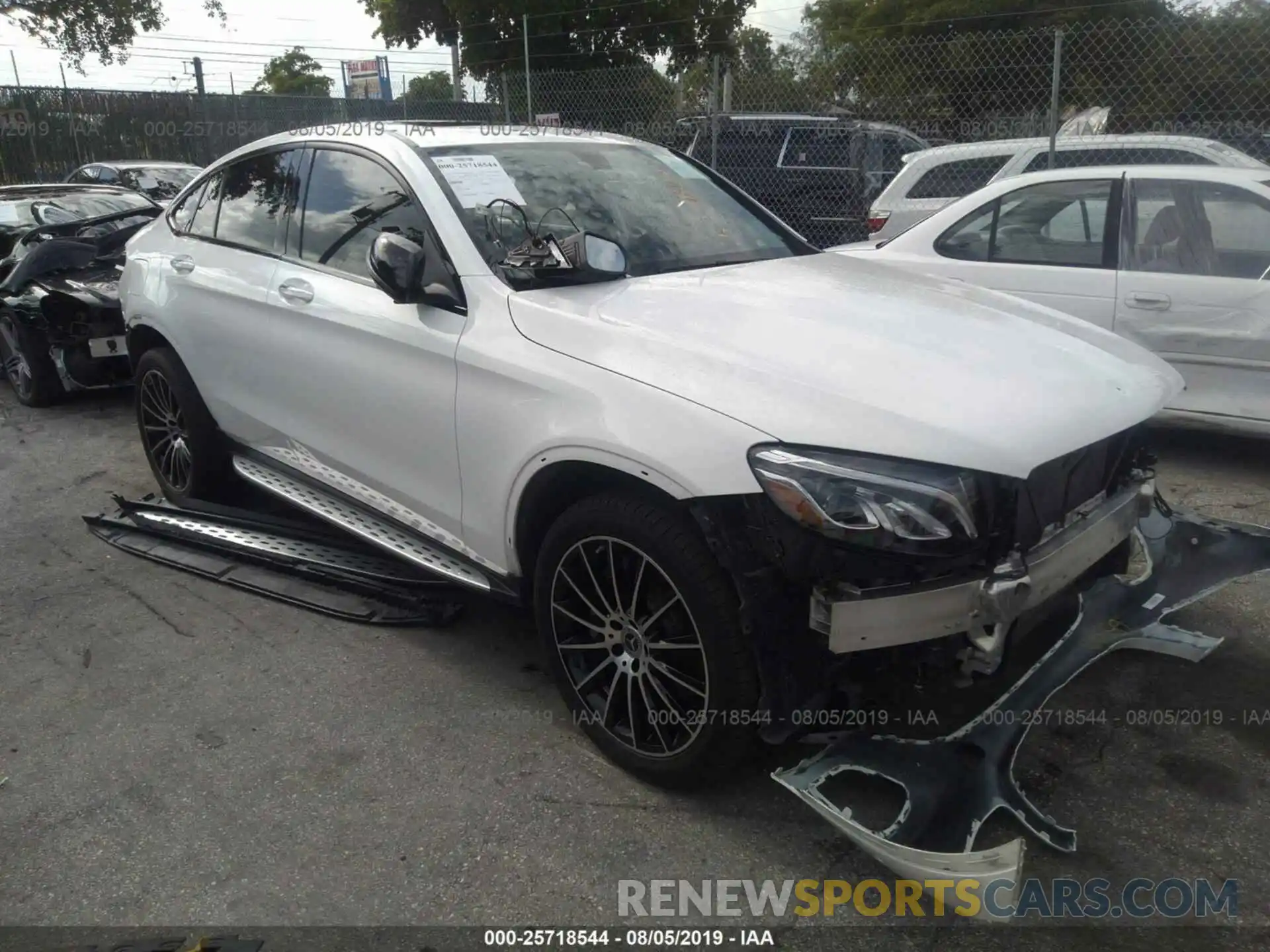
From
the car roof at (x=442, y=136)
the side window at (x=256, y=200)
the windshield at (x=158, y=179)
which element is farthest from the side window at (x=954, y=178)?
the windshield at (x=158, y=179)

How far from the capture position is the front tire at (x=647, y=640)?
2.46 meters

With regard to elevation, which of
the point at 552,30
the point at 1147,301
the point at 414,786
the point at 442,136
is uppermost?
the point at 552,30

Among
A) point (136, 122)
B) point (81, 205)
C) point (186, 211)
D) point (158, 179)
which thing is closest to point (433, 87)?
point (136, 122)

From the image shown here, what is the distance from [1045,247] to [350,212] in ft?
12.9

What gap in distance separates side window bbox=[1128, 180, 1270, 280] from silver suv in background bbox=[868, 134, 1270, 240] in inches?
108

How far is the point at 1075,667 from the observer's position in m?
2.81

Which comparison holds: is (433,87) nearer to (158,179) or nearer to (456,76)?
(456,76)

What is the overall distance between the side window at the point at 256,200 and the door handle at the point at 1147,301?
4.20 meters

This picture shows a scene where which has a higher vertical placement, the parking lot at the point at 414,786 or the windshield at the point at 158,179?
the windshield at the point at 158,179

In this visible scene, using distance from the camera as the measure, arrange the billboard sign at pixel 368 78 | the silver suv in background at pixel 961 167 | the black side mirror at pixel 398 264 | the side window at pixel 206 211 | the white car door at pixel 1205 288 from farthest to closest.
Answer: the billboard sign at pixel 368 78 < the silver suv in background at pixel 961 167 < the white car door at pixel 1205 288 < the side window at pixel 206 211 < the black side mirror at pixel 398 264

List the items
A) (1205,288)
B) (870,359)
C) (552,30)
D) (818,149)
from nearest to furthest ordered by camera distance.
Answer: (870,359) < (1205,288) < (818,149) < (552,30)

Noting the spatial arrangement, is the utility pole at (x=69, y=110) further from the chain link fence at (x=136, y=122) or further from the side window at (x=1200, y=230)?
the side window at (x=1200, y=230)

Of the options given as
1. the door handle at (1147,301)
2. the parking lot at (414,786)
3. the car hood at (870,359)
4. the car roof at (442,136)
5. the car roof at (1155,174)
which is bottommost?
the parking lot at (414,786)

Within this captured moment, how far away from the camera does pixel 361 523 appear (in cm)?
375
